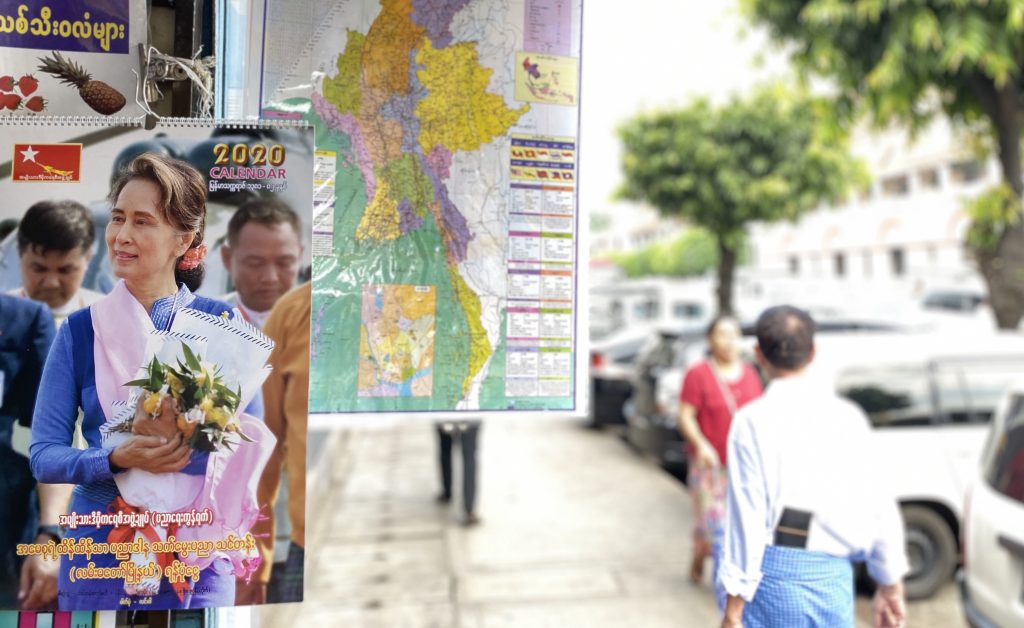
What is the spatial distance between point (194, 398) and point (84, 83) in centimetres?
67

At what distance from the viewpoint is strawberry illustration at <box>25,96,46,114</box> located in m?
1.39

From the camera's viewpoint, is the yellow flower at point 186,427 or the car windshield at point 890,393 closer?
the yellow flower at point 186,427

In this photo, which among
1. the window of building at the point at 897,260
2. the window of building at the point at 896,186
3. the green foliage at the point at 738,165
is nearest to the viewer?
the green foliage at the point at 738,165

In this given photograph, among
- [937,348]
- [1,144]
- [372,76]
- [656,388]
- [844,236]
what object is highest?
[844,236]

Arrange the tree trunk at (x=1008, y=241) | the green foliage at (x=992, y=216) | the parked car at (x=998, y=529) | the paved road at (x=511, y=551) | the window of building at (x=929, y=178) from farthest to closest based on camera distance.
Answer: the window of building at (x=929, y=178) → the green foliage at (x=992, y=216) → the tree trunk at (x=1008, y=241) → the paved road at (x=511, y=551) → the parked car at (x=998, y=529)

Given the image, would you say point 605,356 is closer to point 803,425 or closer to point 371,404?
point 803,425

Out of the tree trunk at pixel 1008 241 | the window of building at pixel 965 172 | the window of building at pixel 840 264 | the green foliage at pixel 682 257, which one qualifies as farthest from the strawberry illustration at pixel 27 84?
the window of building at pixel 840 264

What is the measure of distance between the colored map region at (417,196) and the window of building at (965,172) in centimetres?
2539

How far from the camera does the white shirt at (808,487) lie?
219 centimetres

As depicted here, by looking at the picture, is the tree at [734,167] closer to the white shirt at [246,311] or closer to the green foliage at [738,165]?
the green foliage at [738,165]

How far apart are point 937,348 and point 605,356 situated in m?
5.54

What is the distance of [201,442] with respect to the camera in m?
1.27

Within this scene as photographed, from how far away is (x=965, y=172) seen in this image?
23156 millimetres

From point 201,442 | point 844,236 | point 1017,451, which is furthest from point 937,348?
point 844,236
